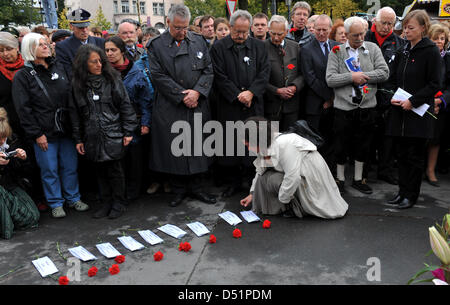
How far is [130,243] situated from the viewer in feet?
12.7

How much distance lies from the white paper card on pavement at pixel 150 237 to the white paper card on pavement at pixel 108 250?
0.33 meters

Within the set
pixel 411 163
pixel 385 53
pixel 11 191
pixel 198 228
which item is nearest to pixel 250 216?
pixel 198 228

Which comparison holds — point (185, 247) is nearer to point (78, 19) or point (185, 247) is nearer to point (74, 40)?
point (74, 40)

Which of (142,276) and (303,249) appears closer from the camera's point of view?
(142,276)

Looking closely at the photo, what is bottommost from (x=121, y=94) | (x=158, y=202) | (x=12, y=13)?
(x=158, y=202)

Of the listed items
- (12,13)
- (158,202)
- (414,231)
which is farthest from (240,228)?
(12,13)

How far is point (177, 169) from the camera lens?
498 centimetres

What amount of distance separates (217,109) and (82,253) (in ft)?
8.40

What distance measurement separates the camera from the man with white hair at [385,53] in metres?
5.36

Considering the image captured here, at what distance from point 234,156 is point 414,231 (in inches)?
92.2

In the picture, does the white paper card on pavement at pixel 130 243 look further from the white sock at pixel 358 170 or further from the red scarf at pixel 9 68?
the white sock at pixel 358 170

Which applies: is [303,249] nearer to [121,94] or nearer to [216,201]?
[216,201]
